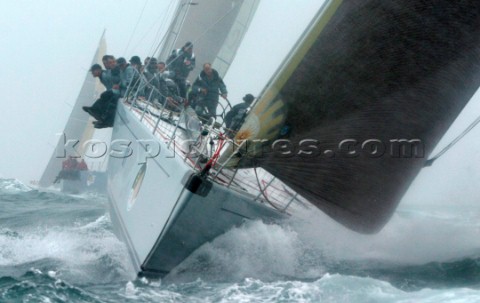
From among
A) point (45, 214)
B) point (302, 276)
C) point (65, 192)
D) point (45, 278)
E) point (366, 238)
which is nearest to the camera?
point (45, 278)

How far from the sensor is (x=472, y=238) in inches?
201

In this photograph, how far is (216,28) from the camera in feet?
29.2

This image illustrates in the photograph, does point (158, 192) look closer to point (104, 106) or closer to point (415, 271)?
point (415, 271)

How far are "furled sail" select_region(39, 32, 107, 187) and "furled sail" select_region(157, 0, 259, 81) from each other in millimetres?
8362

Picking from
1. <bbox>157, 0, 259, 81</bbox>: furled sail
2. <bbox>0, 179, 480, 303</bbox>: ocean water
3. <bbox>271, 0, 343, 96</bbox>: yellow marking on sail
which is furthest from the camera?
<bbox>157, 0, 259, 81</bbox>: furled sail

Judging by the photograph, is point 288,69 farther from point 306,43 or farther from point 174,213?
point 174,213

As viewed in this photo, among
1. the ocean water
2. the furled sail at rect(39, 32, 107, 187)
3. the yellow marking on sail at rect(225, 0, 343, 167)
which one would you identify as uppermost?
the yellow marking on sail at rect(225, 0, 343, 167)

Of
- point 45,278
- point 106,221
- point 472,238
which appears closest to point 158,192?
point 45,278

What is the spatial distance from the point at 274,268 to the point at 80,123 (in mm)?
14663

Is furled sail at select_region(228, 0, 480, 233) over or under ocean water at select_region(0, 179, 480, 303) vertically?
over

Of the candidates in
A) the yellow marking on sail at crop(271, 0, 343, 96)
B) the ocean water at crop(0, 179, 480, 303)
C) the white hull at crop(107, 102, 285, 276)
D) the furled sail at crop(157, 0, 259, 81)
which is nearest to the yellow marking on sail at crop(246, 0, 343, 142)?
the yellow marking on sail at crop(271, 0, 343, 96)

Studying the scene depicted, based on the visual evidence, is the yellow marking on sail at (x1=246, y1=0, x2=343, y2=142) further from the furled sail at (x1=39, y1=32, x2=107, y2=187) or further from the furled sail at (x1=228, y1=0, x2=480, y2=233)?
the furled sail at (x1=39, y1=32, x2=107, y2=187)

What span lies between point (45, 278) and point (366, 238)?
8.12 ft

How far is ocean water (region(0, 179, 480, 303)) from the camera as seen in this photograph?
3199 millimetres
